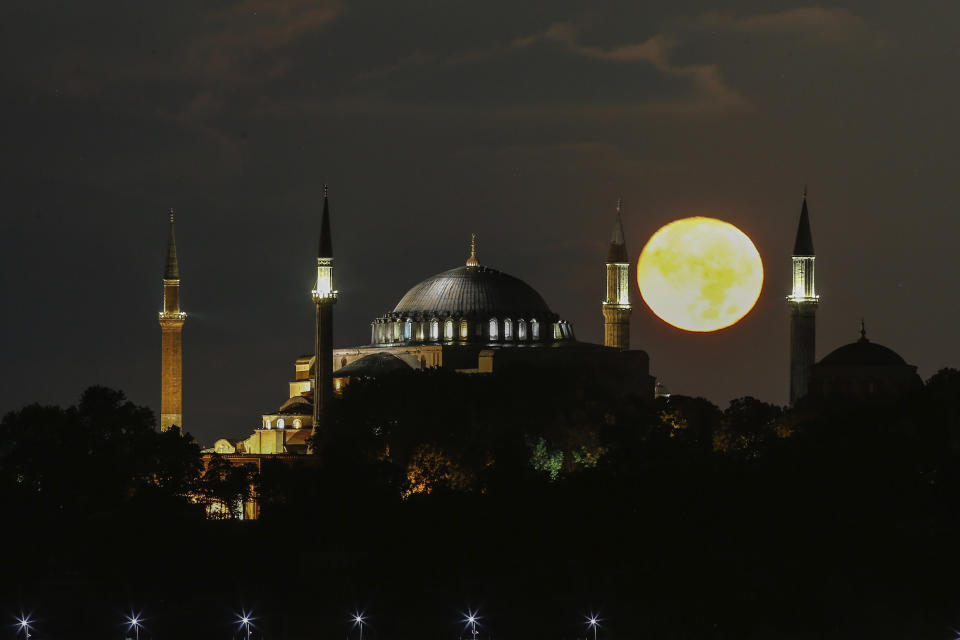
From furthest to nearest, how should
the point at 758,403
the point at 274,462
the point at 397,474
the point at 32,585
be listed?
the point at 758,403 < the point at 274,462 < the point at 397,474 < the point at 32,585

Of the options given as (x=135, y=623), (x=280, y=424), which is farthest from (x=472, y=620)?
(x=280, y=424)

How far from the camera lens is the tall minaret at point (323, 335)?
10406 centimetres

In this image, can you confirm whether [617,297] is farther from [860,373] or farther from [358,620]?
[358,620]

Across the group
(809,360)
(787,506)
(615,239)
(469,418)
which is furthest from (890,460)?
(615,239)

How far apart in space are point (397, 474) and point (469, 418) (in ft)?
55.2

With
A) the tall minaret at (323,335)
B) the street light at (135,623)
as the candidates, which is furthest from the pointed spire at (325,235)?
the street light at (135,623)

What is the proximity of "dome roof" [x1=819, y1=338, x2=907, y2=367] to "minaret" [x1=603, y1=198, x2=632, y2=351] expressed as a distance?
55.8ft

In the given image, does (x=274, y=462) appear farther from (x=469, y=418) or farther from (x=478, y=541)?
(x=478, y=541)

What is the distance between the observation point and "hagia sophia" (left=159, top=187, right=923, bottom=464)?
330 ft

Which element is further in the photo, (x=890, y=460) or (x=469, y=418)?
(x=469, y=418)

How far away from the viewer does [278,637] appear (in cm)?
6519

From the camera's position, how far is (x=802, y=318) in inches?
4181

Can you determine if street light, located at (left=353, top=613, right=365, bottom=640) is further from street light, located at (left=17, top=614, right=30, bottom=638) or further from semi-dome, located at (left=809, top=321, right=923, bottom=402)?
semi-dome, located at (left=809, top=321, right=923, bottom=402)

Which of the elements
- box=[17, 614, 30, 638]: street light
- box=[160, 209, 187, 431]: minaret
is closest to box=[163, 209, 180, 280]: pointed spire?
box=[160, 209, 187, 431]: minaret
